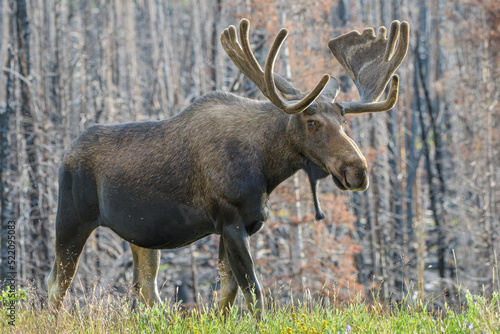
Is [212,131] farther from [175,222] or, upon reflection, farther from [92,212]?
[92,212]

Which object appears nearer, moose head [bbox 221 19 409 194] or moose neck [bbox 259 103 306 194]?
moose head [bbox 221 19 409 194]

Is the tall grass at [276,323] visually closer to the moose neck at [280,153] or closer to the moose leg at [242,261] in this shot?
the moose leg at [242,261]

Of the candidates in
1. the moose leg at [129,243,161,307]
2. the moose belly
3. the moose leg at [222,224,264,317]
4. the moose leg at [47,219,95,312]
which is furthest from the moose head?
the moose leg at [47,219,95,312]

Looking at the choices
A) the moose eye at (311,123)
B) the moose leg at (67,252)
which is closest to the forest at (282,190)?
the moose leg at (67,252)

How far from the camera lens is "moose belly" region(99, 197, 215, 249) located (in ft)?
14.8

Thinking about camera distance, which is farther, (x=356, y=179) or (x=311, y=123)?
(x=311, y=123)

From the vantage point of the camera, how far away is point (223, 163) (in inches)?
173

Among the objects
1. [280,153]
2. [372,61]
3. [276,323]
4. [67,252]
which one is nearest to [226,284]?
[276,323]

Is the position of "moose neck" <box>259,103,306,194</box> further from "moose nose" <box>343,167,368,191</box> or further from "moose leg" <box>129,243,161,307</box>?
"moose leg" <box>129,243,161,307</box>

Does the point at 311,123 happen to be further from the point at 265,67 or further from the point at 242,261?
the point at 242,261

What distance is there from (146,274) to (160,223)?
0.75m

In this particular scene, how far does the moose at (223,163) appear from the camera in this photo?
430cm

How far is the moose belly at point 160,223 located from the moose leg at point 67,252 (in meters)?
0.33

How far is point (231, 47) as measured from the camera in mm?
4750
